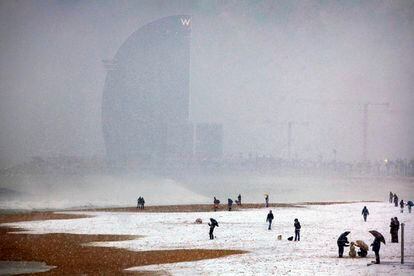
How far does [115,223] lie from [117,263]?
22923 millimetres

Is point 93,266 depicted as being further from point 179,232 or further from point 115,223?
point 115,223

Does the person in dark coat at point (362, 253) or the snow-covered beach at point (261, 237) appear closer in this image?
the snow-covered beach at point (261, 237)

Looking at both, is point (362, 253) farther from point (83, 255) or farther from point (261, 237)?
point (83, 255)

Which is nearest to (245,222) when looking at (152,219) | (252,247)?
(152,219)

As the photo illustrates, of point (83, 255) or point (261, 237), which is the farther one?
point (261, 237)

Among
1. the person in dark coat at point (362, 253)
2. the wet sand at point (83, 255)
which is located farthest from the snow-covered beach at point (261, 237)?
the wet sand at point (83, 255)

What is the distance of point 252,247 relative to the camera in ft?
122

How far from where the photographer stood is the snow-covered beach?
28.8 meters

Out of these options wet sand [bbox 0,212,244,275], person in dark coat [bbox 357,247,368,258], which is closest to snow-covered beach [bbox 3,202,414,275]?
person in dark coat [bbox 357,247,368,258]

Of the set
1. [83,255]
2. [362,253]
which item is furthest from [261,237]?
[83,255]

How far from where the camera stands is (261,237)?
41.8m

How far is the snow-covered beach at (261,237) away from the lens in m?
28.8

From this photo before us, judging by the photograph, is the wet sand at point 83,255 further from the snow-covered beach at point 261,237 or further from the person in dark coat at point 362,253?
the person in dark coat at point 362,253

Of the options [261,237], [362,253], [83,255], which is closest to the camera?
[362,253]
